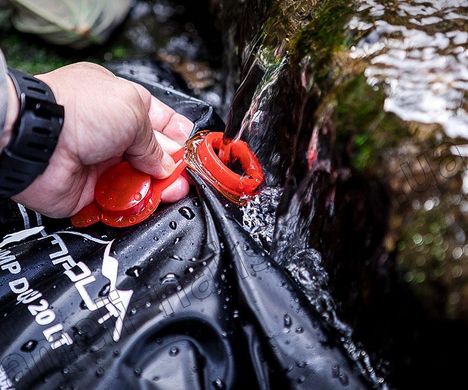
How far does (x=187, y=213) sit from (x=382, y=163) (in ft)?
2.00

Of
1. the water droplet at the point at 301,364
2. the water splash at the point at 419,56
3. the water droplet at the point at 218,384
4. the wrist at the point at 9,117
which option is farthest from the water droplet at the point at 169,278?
the water splash at the point at 419,56

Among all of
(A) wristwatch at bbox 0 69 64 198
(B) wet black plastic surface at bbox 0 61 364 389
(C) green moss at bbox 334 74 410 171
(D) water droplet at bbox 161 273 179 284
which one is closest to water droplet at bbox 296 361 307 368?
(B) wet black plastic surface at bbox 0 61 364 389

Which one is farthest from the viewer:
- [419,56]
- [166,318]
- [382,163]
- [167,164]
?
[167,164]

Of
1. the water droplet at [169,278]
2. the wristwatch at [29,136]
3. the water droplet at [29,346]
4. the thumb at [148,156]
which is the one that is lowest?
the water droplet at [29,346]

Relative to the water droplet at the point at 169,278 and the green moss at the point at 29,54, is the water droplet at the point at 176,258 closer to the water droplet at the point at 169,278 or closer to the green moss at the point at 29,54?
the water droplet at the point at 169,278

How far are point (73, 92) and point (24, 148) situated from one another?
8.2 inches

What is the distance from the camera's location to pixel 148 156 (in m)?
1.57

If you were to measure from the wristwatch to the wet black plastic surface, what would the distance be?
0.26 m

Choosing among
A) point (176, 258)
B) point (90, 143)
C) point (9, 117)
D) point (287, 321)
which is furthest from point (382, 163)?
point (9, 117)

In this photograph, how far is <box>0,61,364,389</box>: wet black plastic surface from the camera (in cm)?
133

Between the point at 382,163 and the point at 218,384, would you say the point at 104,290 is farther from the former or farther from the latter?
the point at 382,163

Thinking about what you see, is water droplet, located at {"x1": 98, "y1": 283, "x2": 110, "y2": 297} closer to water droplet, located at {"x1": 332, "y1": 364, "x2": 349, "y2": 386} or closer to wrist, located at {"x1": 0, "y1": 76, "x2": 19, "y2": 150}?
wrist, located at {"x1": 0, "y1": 76, "x2": 19, "y2": 150}

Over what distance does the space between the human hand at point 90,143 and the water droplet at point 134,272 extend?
0.24 m

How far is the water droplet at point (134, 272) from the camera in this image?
1.46 metres
